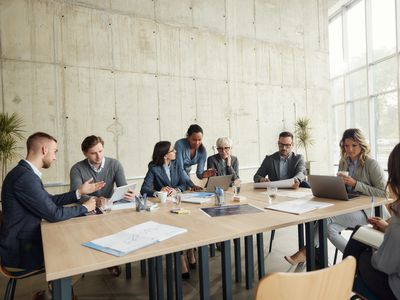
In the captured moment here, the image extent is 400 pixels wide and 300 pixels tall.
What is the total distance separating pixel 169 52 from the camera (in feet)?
18.7

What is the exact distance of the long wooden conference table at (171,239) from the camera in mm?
1241

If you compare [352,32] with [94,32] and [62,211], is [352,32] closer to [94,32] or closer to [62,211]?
[94,32]

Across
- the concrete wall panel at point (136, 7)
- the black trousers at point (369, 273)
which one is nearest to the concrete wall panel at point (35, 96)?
the concrete wall panel at point (136, 7)

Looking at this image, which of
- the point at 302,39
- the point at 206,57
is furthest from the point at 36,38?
the point at 302,39

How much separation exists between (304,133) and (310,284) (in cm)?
644

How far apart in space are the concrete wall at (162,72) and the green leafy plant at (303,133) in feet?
0.81

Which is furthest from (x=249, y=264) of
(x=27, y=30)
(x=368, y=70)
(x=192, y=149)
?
(x=368, y=70)

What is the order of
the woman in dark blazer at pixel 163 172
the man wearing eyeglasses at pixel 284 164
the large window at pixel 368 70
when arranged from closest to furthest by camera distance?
the woman in dark blazer at pixel 163 172, the man wearing eyeglasses at pixel 284 164, the large window at pixel 368 70

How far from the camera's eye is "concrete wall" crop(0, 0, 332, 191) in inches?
184

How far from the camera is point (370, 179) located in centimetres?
253

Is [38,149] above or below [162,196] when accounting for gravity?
above

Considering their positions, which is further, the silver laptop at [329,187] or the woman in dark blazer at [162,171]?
the woman in dark blazer at [162,171]

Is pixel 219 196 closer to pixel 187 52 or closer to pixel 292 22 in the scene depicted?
pixel 187 52

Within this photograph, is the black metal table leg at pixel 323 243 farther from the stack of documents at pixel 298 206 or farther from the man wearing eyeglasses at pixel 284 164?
the man wearing eyeglasses at pixel 284 164
